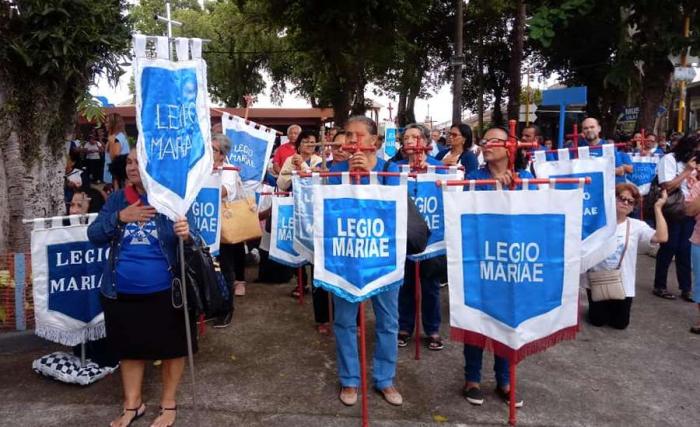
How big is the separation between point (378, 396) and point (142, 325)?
1.64 m

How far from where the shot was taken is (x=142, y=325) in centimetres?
331

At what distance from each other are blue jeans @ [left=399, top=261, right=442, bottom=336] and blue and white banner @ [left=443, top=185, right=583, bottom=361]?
126 cm

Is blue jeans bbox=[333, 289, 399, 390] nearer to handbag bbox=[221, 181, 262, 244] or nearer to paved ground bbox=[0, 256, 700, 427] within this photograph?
paved ground bbox=[0, 256, 700, 427]

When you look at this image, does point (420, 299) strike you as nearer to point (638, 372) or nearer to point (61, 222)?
point (638, 372)

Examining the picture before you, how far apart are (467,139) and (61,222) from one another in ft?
12.4

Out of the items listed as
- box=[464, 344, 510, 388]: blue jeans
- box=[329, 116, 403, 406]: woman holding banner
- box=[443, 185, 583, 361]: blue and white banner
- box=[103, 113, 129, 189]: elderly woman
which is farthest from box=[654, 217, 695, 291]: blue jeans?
box=[103, 113, 129, 189]: elderly woman

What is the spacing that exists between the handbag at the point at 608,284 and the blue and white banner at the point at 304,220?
9.66ft

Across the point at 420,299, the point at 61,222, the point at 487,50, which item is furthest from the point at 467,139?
the point at 487,50

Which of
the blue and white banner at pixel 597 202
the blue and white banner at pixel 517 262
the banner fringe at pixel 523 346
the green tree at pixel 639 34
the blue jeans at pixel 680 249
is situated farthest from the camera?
the green tree at pixel 639 34

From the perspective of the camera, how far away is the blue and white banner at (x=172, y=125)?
3096mm

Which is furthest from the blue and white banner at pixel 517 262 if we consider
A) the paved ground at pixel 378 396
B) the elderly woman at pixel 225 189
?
the elderly woman at pixel 225 189

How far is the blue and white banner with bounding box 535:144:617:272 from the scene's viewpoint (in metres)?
4.75

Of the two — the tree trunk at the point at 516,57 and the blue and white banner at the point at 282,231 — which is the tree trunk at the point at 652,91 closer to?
the blue and white banner at the point at 282,231

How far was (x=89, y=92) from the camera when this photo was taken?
190 inches
